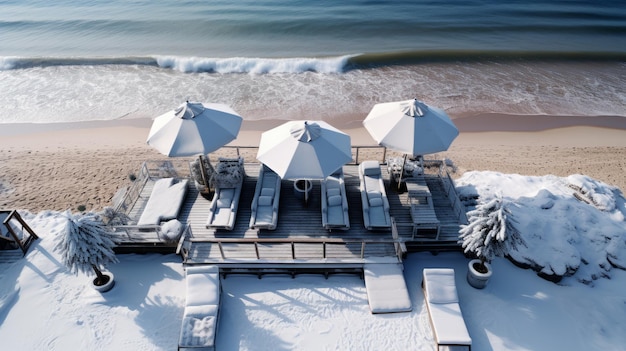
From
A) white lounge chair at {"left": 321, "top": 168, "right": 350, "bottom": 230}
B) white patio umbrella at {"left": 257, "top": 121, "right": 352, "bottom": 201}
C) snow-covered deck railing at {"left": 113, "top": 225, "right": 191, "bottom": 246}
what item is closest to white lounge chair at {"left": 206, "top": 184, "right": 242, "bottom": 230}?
snow-covered deck railing at {"left": 113, "top": 225, "right": 191, "bottom": 246}

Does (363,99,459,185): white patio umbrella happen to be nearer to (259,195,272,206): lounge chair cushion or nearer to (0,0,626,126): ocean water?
(259,195,272,206): lounge chair cushion

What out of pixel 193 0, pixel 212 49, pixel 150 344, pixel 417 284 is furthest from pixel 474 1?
pixel 150 344

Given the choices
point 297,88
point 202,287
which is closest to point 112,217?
point 202,287

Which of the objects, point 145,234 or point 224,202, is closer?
point 145,234

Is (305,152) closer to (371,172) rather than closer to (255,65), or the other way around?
(371,172)

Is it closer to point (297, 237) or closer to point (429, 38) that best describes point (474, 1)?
point (429, 38)

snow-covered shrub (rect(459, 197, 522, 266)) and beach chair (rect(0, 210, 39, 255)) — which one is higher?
snow-covered shrub (rect(459, 197, 522, 266))
